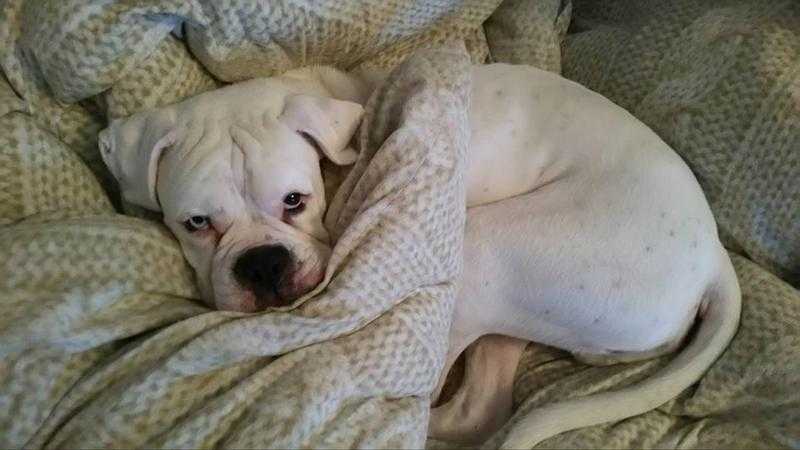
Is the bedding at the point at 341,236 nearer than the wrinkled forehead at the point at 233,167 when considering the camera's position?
Yes

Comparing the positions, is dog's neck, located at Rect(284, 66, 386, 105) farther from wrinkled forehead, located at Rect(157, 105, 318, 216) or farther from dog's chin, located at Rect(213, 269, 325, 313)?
dog's chin, located at Rect(213, 269, 325, 313)

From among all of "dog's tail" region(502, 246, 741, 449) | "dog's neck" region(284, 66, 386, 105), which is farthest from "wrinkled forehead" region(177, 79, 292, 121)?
"dog's tail" region(502, 246, 741, 449)

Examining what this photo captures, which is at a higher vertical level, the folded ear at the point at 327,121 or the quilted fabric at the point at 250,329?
the folded ear at the point at 327,121

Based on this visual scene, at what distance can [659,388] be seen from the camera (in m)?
1.48

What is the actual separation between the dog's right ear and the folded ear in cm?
22

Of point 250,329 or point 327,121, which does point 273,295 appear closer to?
point 250,329

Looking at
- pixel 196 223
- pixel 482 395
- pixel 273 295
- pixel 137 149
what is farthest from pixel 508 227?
pixel 137 149

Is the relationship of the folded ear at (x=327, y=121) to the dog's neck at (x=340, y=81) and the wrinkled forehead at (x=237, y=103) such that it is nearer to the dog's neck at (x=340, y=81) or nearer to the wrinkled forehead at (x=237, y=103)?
the wrinkled forehead at (x=237, y=103)

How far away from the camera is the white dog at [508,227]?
4.59 ft

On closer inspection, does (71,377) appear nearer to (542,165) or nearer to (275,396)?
(275,396)

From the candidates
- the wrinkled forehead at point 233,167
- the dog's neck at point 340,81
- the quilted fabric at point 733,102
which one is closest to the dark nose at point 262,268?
the wrinkled forehead at point 233,167

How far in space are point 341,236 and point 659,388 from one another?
0.65 meters

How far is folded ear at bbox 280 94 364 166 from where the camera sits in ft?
4.76

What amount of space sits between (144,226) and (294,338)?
406 millimetres
